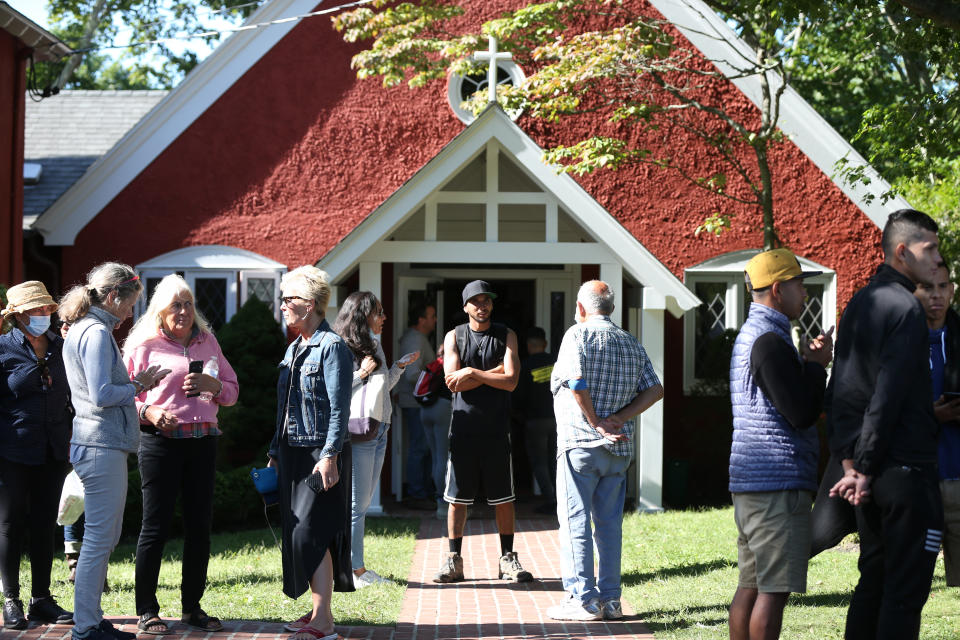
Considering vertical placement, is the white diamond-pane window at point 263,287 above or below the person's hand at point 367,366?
above

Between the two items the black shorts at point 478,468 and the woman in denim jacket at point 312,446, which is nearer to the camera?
the woman in denim jacket at point 312,446

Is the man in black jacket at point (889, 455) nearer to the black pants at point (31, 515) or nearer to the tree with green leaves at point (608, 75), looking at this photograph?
the black pants at point (31, 515)

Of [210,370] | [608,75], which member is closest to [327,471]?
[210,370]

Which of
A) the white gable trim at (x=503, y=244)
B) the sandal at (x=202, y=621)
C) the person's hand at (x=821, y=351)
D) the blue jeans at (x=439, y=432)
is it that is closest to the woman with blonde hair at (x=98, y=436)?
the sandal at (x=202, y=621)

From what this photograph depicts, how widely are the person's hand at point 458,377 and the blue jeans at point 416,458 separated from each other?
14.4 ft

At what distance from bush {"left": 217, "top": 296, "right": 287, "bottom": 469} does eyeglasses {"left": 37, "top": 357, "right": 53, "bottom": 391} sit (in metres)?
5.05

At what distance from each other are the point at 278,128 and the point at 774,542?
1012cm

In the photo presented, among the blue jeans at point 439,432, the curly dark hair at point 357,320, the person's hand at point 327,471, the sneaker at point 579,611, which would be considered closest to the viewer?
the person's hand at point 327,471

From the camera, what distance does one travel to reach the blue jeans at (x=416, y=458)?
39.7 feet

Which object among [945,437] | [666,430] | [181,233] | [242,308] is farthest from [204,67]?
[945,437]

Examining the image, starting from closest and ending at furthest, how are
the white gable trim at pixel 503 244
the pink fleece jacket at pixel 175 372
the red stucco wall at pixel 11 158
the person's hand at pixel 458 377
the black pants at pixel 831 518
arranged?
1. the black pants at pixel 831 518
2. the pink fleece jacket at pixel 175 372
3. the person's hand at pixel 458 377
4. the white gable trim at pixel 503 244
5. the red stucco wall at pixel 11 158

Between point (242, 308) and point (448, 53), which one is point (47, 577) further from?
point (448, 53)

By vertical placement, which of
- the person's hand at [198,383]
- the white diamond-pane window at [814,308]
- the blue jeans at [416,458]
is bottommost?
the blue jeans at [416,458]

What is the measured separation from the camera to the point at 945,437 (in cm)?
541
